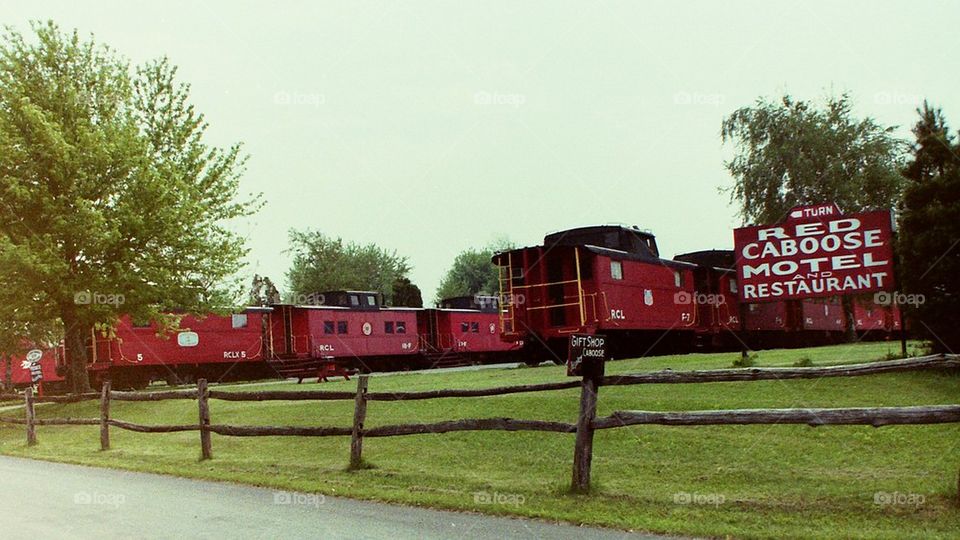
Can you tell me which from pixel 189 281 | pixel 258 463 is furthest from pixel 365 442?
pixel 189 281

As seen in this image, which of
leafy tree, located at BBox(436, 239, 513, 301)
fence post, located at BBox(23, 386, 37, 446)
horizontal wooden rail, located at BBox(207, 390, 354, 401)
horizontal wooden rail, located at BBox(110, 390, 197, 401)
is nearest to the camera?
horizontal wooden rail, located at BBox(207, 390, 354, 401)

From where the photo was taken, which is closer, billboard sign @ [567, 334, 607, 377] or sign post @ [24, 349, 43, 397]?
billboard sign @ [567, 334, 607, 377]

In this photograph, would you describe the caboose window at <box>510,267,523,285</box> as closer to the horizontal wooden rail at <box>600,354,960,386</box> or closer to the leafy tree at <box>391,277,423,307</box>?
the horizontal wooden rail at <box>600,354,960,386</box>

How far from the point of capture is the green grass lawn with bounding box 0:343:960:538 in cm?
786

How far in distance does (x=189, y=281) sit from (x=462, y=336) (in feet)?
70.2

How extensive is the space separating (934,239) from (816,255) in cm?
283

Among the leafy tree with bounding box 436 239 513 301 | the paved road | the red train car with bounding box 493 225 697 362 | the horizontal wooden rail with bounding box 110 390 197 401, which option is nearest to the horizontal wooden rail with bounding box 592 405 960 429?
the paved road

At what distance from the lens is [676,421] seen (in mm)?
8852

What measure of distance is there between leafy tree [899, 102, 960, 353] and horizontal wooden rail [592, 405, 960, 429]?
748 centimetres

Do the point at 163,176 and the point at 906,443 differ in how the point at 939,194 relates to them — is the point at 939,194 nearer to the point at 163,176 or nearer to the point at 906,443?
the point at 906,443

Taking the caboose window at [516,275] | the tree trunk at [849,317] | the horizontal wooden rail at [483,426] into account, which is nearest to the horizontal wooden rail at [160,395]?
the horizontal wooden rail at [483,426]

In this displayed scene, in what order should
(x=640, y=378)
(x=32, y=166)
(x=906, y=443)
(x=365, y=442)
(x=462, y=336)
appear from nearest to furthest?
(x=640, y=378) < (x=906, y=443) < (x=365, y=442) < (x=32, y=166) < (x=462, y=336)

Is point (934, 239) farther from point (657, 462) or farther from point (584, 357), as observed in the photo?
point (584, 357)

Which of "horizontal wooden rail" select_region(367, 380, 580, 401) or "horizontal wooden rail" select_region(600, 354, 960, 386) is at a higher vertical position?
"horizontal wooden rail" select_region(600, 354, 960, 386)
